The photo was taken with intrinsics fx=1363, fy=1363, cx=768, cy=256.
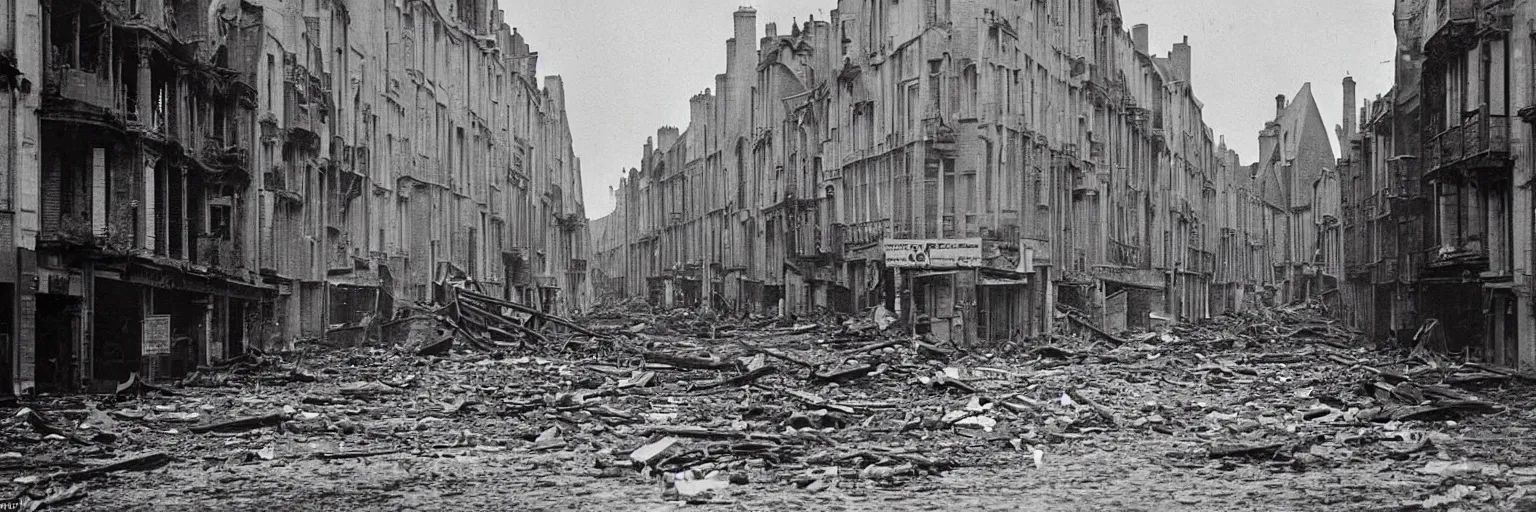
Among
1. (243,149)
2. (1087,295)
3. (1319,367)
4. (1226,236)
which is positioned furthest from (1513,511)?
(1226,236)

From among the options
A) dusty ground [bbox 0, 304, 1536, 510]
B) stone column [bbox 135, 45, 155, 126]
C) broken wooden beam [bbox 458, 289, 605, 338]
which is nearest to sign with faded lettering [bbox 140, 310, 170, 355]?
dusty ground [bbox 0, 304, 1536, 510]

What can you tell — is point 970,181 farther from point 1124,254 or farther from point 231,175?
point 231,175

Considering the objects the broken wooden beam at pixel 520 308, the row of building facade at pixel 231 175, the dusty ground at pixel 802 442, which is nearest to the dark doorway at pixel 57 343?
the row of building facade at pixel 231 175

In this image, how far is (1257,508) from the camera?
12734 millimetres

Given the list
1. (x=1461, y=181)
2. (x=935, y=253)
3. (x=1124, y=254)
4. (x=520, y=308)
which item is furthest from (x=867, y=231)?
(x=1461, y=181)

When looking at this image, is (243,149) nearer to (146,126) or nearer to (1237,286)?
(146,126)

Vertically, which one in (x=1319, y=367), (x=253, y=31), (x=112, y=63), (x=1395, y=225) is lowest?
(x=1319, y=367)

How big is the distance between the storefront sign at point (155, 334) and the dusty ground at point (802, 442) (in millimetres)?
1235

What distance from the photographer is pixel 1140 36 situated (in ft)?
231

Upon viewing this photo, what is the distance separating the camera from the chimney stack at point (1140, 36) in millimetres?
69875

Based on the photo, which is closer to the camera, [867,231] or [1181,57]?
[867,231]

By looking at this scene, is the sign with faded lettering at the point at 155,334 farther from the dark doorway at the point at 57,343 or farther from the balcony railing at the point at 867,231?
the balcony railing at the point at 867,231

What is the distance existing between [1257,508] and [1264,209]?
9161cm

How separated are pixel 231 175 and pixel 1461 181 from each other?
95.4 feet
